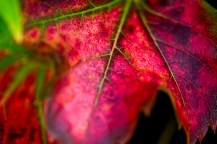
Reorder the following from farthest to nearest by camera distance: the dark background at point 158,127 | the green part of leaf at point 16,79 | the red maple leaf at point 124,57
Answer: the dark background at point 158,127 < the green part of leaf at point 16,79 < the red maple leaf at point 124,57

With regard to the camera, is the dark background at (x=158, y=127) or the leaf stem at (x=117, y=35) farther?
the dark background at (x=158, y=127)

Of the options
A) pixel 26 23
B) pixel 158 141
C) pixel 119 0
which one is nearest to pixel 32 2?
pixel 26 23

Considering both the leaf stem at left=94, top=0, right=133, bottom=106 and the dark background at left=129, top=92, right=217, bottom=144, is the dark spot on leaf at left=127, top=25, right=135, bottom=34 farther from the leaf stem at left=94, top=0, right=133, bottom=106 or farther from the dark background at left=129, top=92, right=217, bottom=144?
the dark background at left=129, top=92, right=217, bottom=144

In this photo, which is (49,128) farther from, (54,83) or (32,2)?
(32,2)

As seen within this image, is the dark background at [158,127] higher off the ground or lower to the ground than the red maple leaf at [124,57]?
lower

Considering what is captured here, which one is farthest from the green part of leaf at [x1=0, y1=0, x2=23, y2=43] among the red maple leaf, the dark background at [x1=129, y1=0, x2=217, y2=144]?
the dark background at [x1=129, y1=0, x2=217, y2=144]

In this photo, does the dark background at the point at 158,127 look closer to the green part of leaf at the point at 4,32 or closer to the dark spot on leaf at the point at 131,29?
the dark spot on leaf at the point at 131,29

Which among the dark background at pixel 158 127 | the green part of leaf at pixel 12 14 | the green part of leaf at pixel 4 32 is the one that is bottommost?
the dark background at pixel 158 127

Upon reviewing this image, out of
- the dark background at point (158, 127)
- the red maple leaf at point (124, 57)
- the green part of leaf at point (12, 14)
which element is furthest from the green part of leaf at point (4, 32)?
the dark background at point (158, 127)
